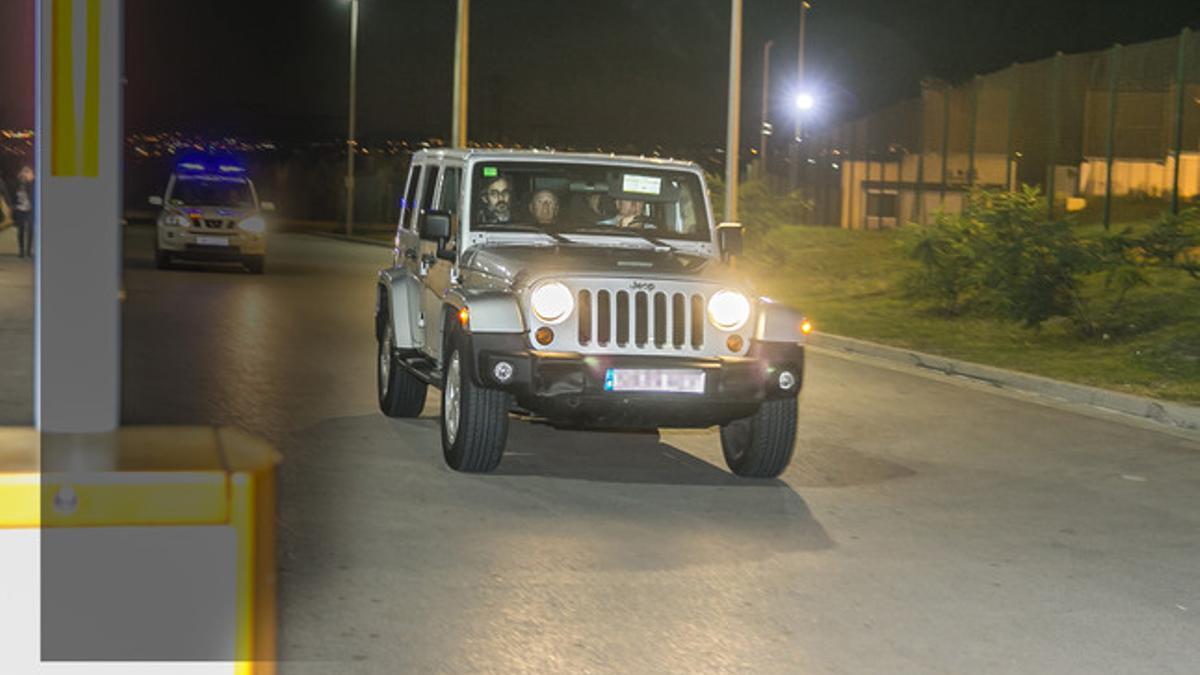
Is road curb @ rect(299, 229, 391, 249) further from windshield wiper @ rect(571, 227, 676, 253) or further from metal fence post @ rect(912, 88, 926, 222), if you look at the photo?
windshield wiper @ rect(571, 227, 676, 253)

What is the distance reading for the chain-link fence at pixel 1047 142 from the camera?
29109 mm

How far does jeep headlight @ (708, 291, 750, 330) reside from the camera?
1006 cm

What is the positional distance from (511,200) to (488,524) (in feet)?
11.0

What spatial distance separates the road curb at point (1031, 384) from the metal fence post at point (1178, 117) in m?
9.81

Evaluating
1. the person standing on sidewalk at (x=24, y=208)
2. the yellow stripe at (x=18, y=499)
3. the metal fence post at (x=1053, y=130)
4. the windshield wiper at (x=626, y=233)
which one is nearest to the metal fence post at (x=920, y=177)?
the metal fence post at (x=1053, y=130)

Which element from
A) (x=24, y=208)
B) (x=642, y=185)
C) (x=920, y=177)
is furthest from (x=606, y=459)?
(x=920, y=177)

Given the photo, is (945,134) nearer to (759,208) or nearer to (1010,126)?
(1010,126)

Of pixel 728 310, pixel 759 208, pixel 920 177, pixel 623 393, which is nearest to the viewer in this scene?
pixel 623 393

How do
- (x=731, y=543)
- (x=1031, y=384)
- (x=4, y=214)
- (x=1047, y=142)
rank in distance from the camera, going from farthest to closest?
(x=4, y=214) < (x=1047, y=142) < (x=1031, y=384) < (x=731, y=543)

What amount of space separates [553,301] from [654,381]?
714mm

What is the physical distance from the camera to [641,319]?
9.94 m

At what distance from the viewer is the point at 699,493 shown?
32.2ft

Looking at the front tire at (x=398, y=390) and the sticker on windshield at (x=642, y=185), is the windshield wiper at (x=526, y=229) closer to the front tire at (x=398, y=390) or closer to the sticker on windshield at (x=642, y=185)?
the sticker on windshield at (x=642, y=185)

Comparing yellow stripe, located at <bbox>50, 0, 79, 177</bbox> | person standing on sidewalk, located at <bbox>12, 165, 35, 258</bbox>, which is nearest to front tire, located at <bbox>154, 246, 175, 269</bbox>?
person standing on sidewalk, located at <bbox>12, 165, 35, 258</bbox>
